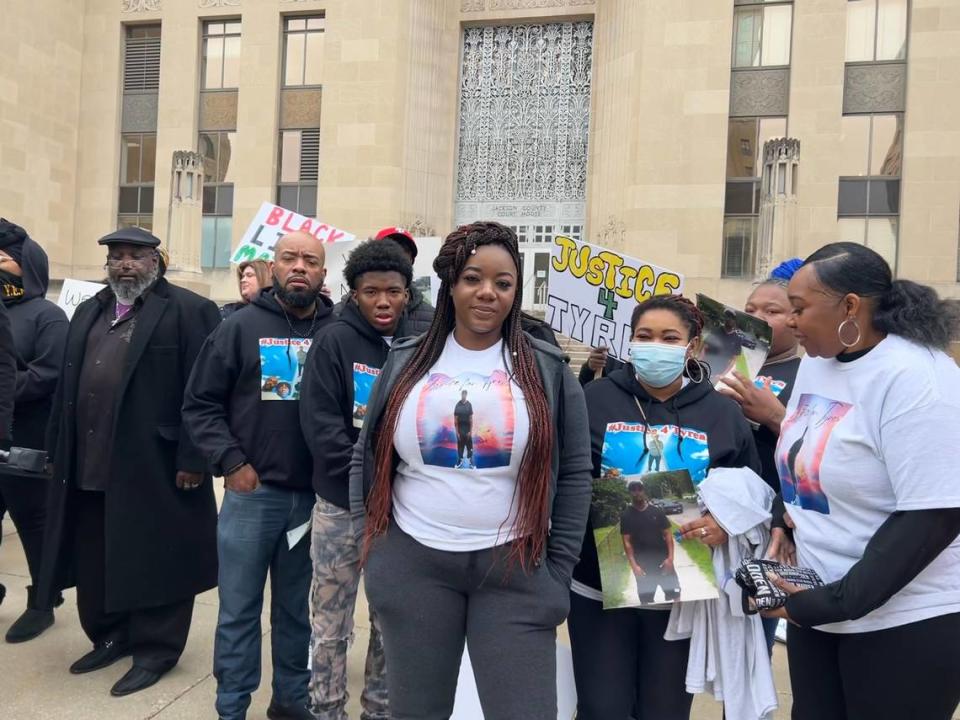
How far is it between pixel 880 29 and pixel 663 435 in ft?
69.8

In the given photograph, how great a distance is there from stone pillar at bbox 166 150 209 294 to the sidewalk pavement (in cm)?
1869

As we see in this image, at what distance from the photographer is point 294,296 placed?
3.61 m

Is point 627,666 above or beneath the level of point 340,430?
beneath

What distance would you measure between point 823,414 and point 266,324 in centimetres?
238

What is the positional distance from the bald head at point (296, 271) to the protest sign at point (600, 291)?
51.5 inches

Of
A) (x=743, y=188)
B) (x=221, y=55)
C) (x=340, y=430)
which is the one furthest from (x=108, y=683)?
(x=221, y=55)

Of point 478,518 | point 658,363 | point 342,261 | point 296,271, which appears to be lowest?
point 478,518

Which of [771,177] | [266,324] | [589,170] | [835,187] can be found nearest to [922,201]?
[835,187]

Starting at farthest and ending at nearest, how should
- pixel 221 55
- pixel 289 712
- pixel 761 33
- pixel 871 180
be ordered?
pixel 221 55 < pixel 761 33 < pixel 871 180 < pixel 289 712

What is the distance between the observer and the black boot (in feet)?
14.3

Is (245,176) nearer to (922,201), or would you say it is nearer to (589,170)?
(589,170)

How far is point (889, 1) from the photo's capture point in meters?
19.9

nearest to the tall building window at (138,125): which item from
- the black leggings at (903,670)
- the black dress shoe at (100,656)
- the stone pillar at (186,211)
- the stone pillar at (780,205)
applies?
the stone pillar at (186,211)

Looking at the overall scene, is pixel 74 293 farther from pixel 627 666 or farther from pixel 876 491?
pixel 876 491
